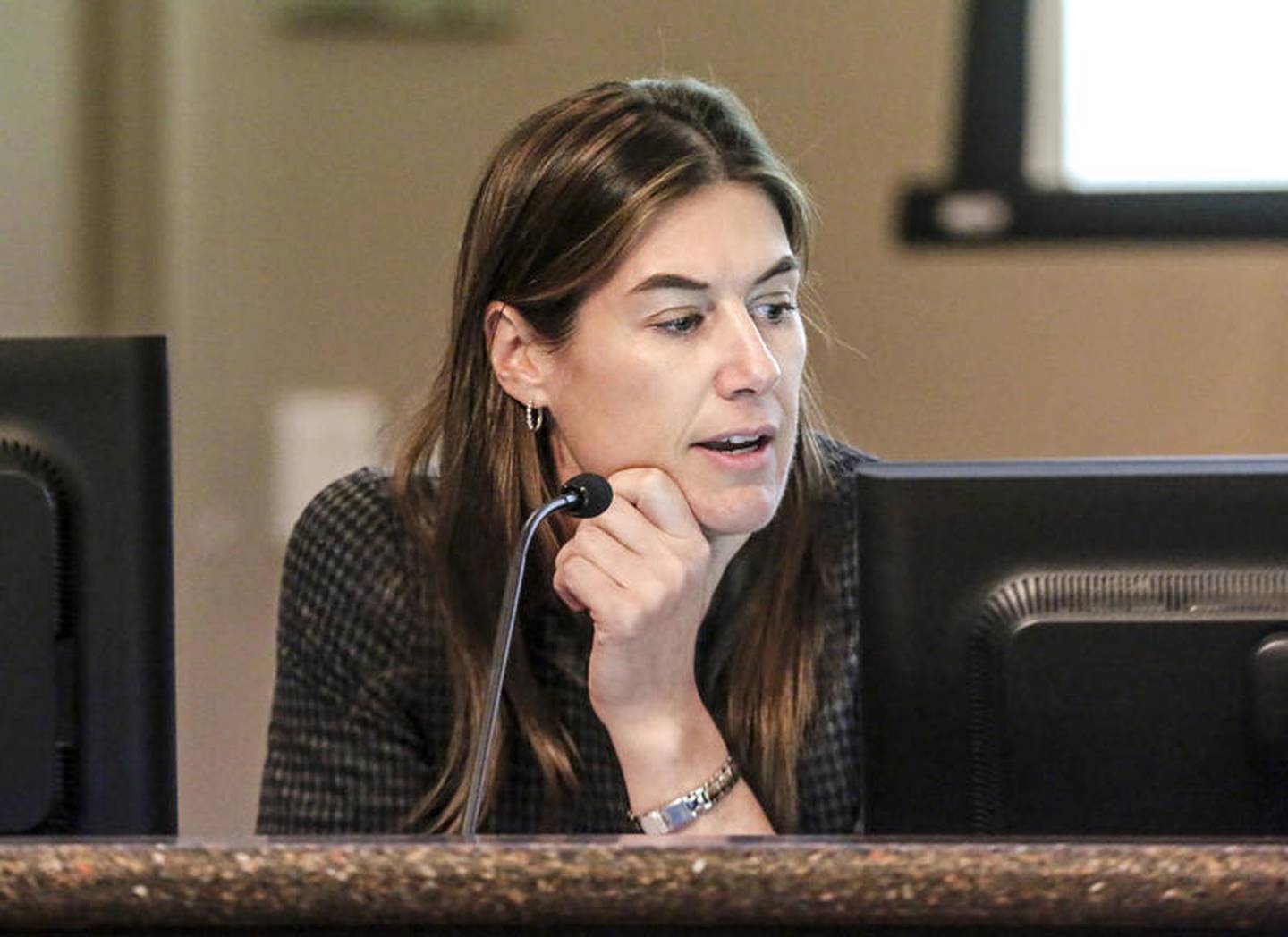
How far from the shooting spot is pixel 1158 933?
2.05ft

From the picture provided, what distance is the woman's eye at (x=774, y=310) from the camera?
1.41 metres

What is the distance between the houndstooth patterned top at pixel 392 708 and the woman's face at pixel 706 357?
5.3 inches

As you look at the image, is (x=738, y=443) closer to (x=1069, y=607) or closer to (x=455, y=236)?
(x=1069, y=607)

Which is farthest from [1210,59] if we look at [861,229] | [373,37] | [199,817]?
[199,817]

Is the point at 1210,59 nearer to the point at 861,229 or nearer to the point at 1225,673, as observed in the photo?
the point at 861,229

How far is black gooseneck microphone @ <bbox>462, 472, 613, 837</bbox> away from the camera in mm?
1114

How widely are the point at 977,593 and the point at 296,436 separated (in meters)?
2.05

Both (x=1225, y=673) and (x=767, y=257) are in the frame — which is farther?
(x=767, y=257)

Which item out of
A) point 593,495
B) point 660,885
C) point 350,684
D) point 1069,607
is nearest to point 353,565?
point 350,684

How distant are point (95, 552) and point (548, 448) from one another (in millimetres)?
536

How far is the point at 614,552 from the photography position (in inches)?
54.2

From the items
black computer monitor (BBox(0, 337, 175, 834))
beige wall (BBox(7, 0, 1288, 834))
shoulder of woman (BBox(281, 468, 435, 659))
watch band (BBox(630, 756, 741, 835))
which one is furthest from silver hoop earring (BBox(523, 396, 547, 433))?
beige wall (BBox(7, 0, 1288, 834))

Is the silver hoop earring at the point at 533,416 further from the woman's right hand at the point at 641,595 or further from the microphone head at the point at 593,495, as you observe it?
the microphone head at the point at 593,495

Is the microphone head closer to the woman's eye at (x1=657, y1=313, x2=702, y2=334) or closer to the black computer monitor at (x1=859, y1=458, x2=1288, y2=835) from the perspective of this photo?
the woman's eye at (x1=657, y1=313, x2=702, y2=334)
